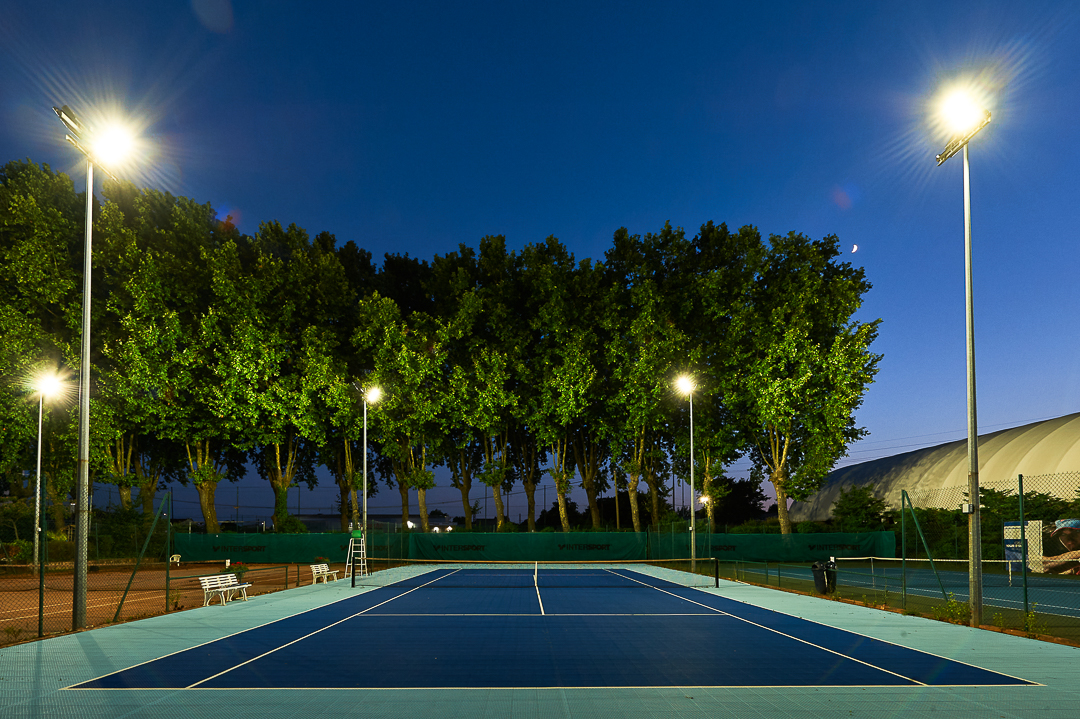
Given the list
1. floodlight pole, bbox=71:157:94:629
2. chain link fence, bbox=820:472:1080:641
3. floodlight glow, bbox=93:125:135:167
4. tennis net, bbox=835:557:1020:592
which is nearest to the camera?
floodlight pole, bbox=71:157:94:629

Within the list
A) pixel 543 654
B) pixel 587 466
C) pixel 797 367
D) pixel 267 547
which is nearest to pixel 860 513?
pixel 797 367

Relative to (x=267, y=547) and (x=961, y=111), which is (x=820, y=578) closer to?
(x=961, y=111)

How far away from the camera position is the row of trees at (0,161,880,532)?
41344 millimetres

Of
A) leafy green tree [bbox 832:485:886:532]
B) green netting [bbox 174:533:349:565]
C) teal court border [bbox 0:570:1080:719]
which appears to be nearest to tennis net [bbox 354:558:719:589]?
green netting [bbox 174:533:349:565]

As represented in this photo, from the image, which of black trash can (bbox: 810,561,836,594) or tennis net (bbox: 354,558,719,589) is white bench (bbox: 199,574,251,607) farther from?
black trash can (bbox: 810,561,836,594)

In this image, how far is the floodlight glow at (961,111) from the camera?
1357 centimetres

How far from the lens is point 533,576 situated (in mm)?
29484

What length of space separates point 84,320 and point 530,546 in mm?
30583

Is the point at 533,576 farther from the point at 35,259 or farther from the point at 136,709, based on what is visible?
the point at 35,259

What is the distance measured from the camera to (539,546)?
4106 cm

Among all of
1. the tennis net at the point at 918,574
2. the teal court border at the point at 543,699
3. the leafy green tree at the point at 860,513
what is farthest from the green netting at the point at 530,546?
the teal court border at the point at 543,699

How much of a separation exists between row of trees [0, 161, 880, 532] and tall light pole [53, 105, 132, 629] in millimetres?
28035

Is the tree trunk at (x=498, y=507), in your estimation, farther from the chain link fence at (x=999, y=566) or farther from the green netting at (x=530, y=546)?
the chain link fence at (x=999, y=566)

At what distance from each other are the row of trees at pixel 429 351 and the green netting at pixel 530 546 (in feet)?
11.1
